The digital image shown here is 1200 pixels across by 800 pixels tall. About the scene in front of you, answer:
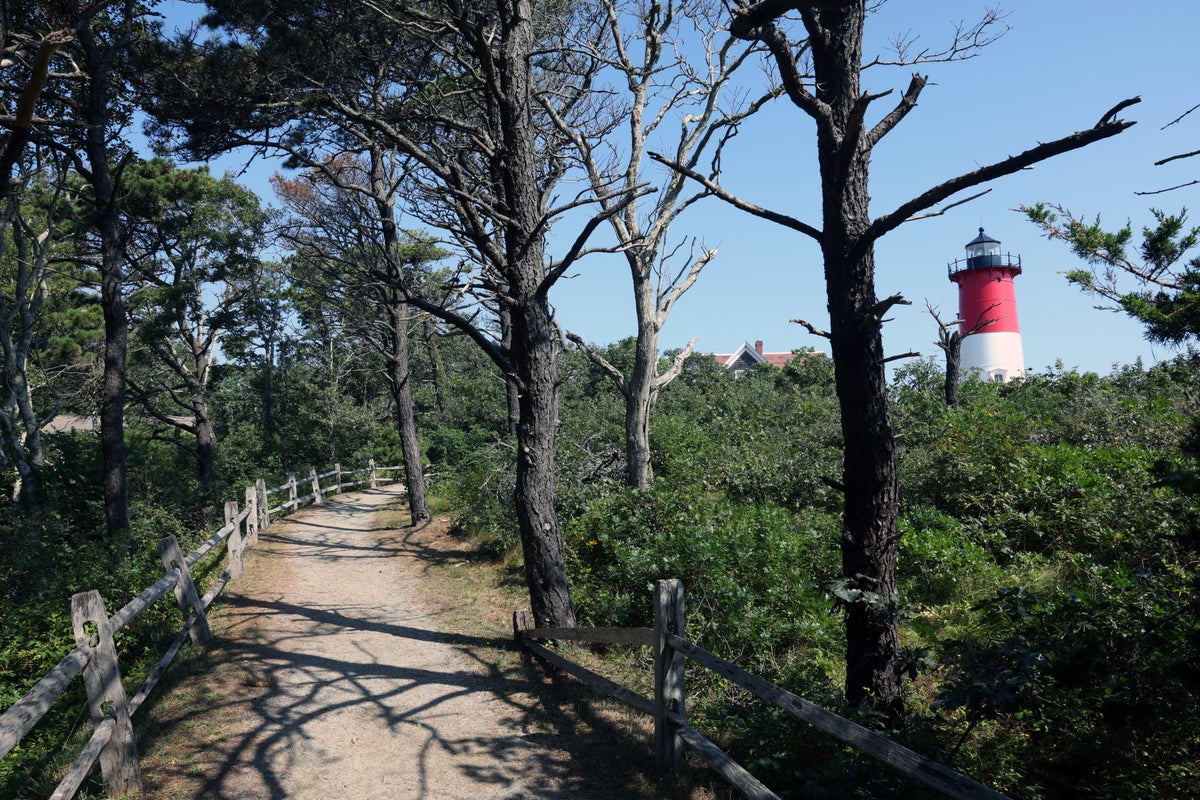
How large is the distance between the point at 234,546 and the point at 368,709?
5948mm

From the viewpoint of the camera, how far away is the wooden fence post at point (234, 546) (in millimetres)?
11523

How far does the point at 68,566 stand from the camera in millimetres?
10406

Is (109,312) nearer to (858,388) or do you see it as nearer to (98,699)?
(98,699)

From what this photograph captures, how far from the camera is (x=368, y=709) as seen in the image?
268 inches

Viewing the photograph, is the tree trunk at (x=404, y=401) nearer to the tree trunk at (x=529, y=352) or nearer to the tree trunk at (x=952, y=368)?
the tree trunk at (x=529, y=352)

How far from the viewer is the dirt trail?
5.49m

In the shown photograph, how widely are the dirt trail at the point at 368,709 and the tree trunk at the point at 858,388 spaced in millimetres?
2178

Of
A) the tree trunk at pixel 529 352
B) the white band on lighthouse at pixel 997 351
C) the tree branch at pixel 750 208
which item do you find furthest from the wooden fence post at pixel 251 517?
the white band on lighthouse at pixel 997 351

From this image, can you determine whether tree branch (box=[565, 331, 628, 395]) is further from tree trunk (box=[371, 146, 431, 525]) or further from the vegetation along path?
tree trunk (box=[371, 146, 431, 525])

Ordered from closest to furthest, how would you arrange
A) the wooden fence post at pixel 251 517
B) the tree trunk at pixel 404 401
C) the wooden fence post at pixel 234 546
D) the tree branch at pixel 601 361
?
the wooden fence post at pixel 234 546
the tree branch at pixel 601 361
the wooden fence post at pixel 251 517
the tree trunk at pixel 404 401

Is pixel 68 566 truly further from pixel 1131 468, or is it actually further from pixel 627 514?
pixel 1131 468

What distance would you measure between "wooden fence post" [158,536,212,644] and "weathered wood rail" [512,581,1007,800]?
3.69m

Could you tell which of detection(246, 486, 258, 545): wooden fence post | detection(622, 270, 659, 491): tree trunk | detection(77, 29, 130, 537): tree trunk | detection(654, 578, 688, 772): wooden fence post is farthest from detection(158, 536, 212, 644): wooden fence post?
detection(622, 270, 659, 491): tree trunk

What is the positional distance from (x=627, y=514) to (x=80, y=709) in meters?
6.69
